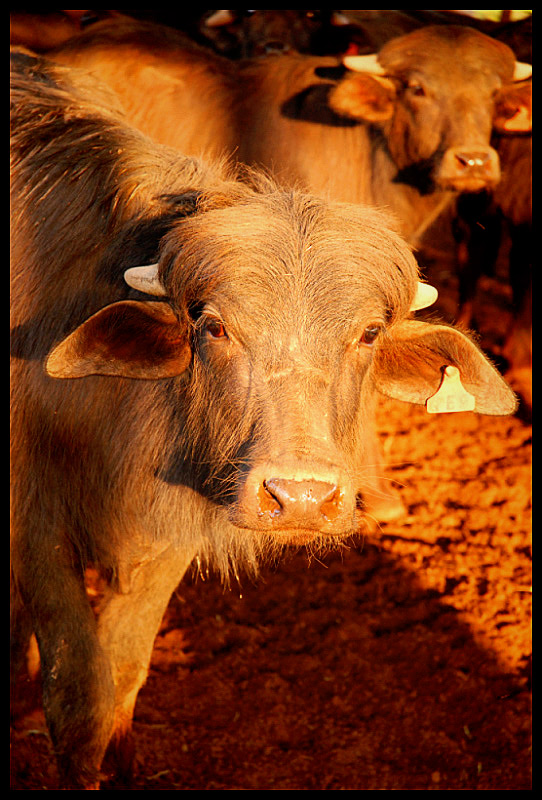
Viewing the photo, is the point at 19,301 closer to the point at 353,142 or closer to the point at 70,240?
the point at 70,240

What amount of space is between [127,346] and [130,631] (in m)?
1.38

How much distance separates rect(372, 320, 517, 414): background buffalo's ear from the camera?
3105mm

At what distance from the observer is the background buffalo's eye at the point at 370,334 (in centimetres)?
286

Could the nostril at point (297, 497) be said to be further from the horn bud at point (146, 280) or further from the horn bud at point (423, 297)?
the horn bud at point (423, 297)

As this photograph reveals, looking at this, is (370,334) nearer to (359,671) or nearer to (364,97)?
(359,671)

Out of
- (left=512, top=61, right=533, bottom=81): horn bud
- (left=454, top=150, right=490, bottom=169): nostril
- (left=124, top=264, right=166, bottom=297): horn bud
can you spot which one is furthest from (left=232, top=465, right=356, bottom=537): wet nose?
(left=512, top=61, right=533, bottom=81): horn bud

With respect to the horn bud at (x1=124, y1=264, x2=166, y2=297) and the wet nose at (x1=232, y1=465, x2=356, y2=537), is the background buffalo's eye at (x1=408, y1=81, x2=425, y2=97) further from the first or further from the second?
the wet nose at (x1=232, y1=465, x2=356, y2=537)

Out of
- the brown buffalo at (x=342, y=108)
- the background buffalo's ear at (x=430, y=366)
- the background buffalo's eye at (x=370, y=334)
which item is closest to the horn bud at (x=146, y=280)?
the background buffalo's eye at (x=370, y=334)

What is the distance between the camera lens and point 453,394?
10.6ft

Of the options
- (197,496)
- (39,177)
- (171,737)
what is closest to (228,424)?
(197,496)

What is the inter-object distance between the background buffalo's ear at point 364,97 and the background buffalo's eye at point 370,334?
130 inches

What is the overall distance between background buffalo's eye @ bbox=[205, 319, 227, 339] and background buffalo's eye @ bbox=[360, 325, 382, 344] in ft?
1.53

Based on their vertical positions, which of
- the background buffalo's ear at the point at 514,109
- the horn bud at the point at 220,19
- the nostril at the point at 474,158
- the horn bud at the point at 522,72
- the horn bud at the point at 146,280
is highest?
the horn bud at the point at 146,280

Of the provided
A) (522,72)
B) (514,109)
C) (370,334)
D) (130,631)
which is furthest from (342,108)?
(130,631)
